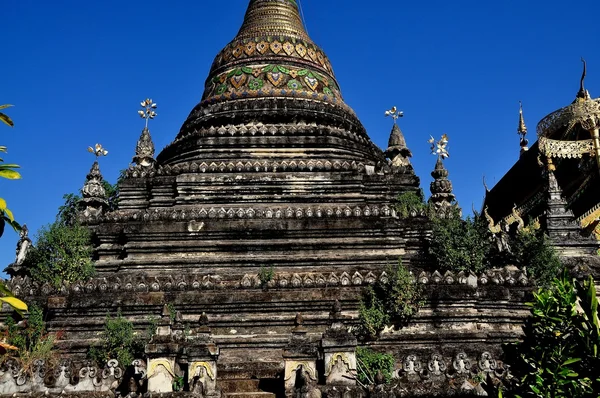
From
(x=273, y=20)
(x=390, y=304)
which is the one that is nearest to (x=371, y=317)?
(x=390, y=304)

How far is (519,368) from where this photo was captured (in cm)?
603

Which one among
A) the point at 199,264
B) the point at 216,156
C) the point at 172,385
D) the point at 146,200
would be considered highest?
the point at 216,156

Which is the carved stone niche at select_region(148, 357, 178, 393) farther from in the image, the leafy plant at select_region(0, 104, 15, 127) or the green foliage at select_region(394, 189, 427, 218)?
the green foliage at select_region(394, 189, 427, 218)

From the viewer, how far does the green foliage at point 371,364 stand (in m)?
9.90

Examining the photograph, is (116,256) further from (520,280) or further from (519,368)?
(519,368)

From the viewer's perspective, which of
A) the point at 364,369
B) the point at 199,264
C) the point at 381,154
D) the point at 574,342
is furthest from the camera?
the point at 381,154

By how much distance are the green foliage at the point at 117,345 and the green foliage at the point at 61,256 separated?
3016 millimetres

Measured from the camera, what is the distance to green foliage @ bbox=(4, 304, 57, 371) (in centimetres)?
1045

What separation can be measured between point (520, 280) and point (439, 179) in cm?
666

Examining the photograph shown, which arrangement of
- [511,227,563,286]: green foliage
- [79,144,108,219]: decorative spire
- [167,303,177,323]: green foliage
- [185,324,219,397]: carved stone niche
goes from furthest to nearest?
[79,144,108,219]: decorative spire → [511,227,563,286]: green foliage → [167,303,177,323]: green foliage → [185,324,219,397]: carved stone niche

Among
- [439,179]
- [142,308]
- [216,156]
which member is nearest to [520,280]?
[439,179]

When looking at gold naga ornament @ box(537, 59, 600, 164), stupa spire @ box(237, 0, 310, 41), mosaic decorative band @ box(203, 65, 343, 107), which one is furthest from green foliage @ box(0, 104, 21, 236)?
gold naga ornament @ box(537, 59, 600, 164)

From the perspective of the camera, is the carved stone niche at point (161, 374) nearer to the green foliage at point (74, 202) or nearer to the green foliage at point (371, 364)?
the green foliage at point (371, 364)

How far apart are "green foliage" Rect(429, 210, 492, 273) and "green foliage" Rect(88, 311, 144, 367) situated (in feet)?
23.0
